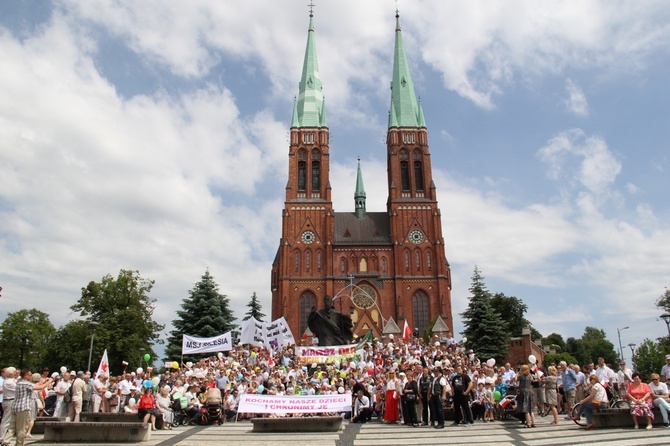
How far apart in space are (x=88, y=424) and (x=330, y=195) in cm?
5363

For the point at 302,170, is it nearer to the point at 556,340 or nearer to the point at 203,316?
the point at 203,316

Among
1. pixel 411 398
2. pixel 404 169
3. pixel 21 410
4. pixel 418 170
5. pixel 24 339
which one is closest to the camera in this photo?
pixel 21 410

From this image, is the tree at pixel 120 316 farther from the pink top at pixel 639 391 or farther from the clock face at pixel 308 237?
the pink top at pixel 639 391

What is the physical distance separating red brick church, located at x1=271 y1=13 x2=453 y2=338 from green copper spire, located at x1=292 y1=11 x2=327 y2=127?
15 cm

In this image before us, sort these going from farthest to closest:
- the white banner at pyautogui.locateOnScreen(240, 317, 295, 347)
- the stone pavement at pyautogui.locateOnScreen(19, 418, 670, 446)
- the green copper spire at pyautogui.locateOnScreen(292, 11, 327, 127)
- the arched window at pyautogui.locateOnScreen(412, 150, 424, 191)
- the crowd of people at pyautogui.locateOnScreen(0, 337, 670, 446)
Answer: the green copper spire at pyautogui.locateOnScreen(292, 11, 327, 127)
the arched window at pyautogui.locateOnScreen(412, 150, 424, 191)
the white banner at pyautogui.locateOnScreen(240, 317, 295, 347)
the crowd of people at pyautogui.locateOnScreen(0, 337, 670, 446)
the stone pavement at pyautogui.locateOnScreen(19, 418, 670, 446)

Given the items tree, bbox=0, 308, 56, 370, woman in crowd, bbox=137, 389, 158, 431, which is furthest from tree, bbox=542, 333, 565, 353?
woman in crowd, bbox=137, 389, 158, 431

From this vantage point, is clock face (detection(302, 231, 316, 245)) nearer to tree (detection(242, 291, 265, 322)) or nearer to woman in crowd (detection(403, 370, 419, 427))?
tree (detection(242, 291, 265, 322))

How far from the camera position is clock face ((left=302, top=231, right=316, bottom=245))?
61781 millimetres

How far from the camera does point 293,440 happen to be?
1137 centimetres

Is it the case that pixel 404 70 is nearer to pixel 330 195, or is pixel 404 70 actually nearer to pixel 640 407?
pixel 330 195

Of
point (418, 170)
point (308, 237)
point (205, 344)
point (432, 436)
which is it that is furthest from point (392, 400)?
point (418, 170)

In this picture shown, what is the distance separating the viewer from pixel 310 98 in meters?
69.2

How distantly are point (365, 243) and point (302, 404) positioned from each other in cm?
4757

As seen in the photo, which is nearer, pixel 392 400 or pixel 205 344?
pixel 392 400
